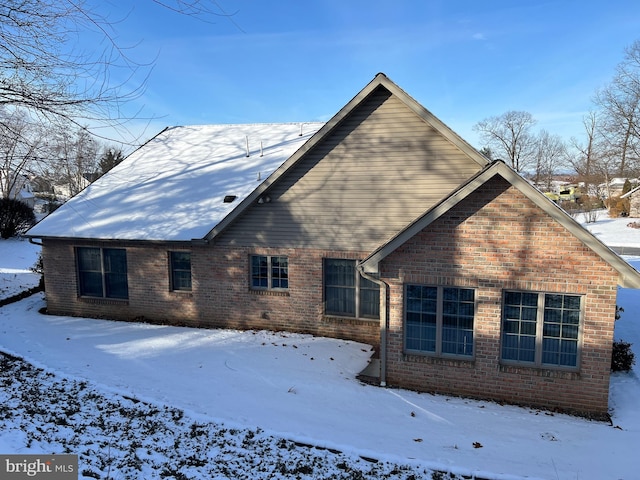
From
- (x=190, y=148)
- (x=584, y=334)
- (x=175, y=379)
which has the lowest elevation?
(x=175, y=379)

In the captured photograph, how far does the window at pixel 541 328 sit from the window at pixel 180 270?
9458 mm

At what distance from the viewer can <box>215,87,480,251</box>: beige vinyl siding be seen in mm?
10945

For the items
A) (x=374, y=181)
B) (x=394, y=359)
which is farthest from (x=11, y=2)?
(x=394, y=359)

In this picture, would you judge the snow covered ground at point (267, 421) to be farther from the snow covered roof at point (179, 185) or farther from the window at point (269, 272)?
the snow covered roof at point (179, 185)

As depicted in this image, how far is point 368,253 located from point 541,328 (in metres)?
4.72

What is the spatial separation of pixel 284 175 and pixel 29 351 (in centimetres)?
827

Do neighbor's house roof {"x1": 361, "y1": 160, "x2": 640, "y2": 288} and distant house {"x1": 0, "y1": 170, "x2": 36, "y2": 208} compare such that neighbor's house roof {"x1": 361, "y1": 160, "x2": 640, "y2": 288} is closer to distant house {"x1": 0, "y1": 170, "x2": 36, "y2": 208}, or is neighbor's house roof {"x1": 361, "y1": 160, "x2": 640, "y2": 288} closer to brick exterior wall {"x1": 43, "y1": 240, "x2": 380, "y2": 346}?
brick exterior wall {"x1": 43, "y1": 240, "x2": 380, "y2": 346}

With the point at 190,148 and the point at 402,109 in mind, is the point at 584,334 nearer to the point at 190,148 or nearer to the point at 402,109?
the point at 402,109

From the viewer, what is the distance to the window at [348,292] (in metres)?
11.9

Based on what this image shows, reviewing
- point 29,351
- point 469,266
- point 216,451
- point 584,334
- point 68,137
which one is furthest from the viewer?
point 29,351

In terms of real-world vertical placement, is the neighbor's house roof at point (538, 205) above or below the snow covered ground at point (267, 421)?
above

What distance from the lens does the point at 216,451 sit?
258 inches

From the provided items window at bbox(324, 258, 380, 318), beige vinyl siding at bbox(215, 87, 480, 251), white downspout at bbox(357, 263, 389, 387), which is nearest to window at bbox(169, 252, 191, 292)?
beige vinyl siding at bbox(215, 87, 480, 251)

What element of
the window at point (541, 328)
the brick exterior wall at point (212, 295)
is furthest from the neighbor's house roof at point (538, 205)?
the brick exterior wall at point (212, 295)
